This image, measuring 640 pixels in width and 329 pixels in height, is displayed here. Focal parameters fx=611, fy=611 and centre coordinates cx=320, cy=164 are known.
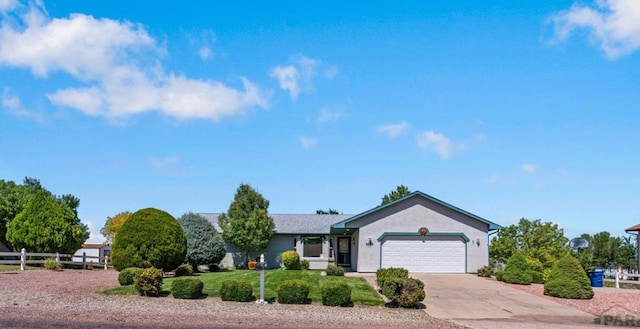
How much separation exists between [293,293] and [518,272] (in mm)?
13489

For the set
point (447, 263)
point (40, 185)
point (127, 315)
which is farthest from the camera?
point (40, 185)

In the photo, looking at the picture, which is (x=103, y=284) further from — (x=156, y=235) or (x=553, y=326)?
(x=553, y=326)

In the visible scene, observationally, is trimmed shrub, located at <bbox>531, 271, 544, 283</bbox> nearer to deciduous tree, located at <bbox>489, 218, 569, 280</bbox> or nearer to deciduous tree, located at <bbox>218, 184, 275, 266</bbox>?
deciduous tree, located at <bbox>489, 218, 569, 280</bbox>

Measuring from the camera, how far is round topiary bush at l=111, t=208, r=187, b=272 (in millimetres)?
26703

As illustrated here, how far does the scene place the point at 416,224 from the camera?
1326 inches

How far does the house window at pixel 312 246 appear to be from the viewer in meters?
41.2

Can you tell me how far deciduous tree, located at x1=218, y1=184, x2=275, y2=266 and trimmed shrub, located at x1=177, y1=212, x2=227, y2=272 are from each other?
485cm

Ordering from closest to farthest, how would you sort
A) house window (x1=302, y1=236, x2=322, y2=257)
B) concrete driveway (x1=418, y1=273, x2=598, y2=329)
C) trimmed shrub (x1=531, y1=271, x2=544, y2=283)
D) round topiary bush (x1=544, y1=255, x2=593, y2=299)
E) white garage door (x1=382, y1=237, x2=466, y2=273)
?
concrete driveway (x1=418, y1=273, x2=598, y2=329), round topiary bush (x1=544, y1=255, x2=593, y2=299), trimmed shrub (x1=531, y1=271, x2=544, y2=283), white garage door (x1=382, y1=237, x2=466, y2=273), house window (x1=302, y1=236, x2=322, y2=257)

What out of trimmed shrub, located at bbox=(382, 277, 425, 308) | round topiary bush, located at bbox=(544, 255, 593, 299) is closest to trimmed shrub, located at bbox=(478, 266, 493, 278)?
round topiary bush, located at bbox=(544, 255, 593, 299)

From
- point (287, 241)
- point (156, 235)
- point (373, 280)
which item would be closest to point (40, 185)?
point (287, 241)

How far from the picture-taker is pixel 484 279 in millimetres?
29922

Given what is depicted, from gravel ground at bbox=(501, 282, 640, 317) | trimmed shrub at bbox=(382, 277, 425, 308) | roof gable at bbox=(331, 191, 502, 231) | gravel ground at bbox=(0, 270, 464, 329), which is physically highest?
roof gable at bbox=(331, 191, 502, 231)

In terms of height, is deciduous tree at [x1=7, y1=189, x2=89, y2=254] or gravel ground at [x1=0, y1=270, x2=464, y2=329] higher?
deciduous tree at [x1=7, y1=189, x2=89, y2=254]

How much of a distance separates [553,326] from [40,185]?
67.3 metres
